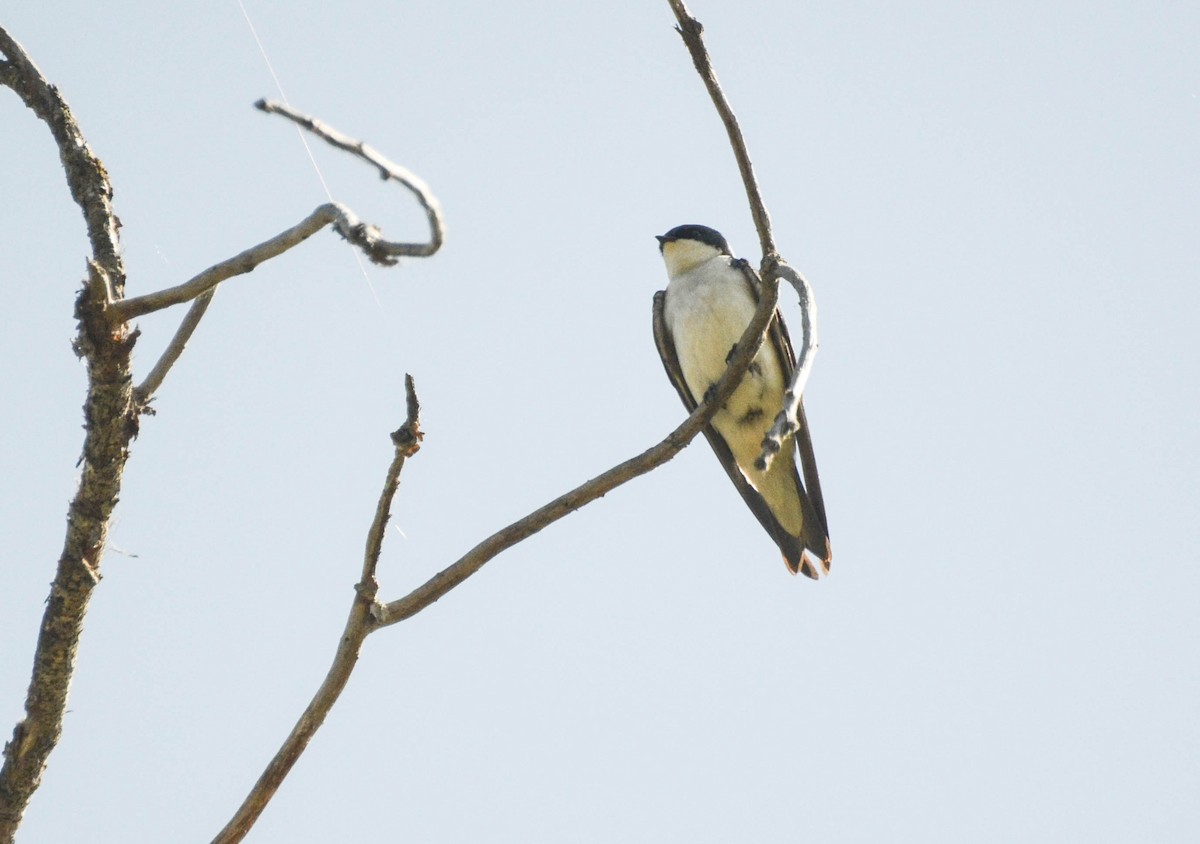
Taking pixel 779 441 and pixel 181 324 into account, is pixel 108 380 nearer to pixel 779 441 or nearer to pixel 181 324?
pixel 181 324

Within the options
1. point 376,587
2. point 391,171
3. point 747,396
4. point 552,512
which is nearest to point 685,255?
point 747,396

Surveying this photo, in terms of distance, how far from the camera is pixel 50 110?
312 cm

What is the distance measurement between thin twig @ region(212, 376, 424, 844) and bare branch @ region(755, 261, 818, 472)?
36.1 inches

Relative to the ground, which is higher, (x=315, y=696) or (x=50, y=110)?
(x=50, y=110)

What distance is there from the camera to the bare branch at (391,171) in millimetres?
2283

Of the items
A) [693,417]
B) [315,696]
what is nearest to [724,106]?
[693,417]

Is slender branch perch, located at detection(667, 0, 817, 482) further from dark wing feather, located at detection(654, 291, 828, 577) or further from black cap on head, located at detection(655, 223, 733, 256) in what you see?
black cap on head, located at detection(655, 223, 733, 256)

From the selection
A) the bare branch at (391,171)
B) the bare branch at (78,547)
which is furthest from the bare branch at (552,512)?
the bare branch at (391,171)

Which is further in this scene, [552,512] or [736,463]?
[736,463]

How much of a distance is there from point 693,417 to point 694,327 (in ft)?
10.4

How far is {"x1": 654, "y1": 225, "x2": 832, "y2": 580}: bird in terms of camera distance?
6.79 metres

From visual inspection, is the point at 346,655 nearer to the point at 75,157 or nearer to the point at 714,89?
the point at 75,157

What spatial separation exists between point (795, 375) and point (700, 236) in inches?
222

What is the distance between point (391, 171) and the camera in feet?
7.52
